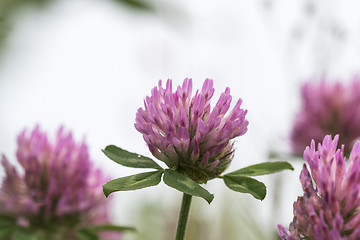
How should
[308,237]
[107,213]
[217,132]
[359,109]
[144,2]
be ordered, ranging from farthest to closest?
[144,2], [359,109], [107,213], [217,132], [308,237]

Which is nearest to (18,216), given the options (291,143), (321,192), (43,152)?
(43,152)

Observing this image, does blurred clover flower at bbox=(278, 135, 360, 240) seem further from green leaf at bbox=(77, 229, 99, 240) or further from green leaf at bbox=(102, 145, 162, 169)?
green leaf at bbox=(77, 229, 99, 240)

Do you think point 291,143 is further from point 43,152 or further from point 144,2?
point 43,152

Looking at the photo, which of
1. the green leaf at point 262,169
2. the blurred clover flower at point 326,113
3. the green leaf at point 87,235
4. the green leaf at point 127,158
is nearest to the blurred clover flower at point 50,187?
the green leaf at point 87,235

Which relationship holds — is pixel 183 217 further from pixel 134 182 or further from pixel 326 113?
pixel 326 113

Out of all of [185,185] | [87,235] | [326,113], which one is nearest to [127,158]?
[185,185]
